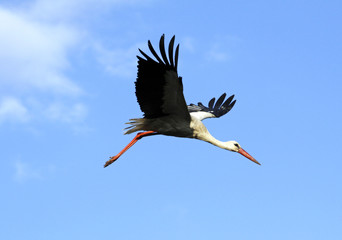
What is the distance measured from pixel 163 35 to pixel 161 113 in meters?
1.89

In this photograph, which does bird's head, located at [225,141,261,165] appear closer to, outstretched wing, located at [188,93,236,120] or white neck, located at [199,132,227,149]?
white neck, located at [199,132,227,149]

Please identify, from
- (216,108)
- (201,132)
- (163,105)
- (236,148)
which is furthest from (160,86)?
(216,108)

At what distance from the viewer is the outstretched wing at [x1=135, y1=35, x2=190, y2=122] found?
917 cm

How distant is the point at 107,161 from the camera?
1138cm

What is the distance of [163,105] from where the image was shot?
33.2 ft

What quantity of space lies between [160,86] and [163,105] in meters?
0.58

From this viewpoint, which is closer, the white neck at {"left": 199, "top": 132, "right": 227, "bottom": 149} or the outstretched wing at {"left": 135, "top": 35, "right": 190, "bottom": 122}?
the outstretched wing at {"left": 135, "top": 35, "right": 190, "bottom": 122}

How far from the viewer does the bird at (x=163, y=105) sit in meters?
9.23

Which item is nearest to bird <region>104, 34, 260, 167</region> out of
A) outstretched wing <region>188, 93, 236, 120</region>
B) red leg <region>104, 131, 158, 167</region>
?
red leg <region>104, 131, 158, 167</region>

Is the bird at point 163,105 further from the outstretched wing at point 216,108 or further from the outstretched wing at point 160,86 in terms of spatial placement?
the outstretched wing at point 216,108

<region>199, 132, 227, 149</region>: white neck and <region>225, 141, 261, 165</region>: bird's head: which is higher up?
<region>225, 141, 261, 165</region>: bird's head

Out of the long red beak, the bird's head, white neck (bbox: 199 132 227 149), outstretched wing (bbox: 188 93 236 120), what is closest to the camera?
white neck (bbox: 199 132 227 149)

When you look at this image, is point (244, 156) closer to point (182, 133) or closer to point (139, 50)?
point (182, 133)

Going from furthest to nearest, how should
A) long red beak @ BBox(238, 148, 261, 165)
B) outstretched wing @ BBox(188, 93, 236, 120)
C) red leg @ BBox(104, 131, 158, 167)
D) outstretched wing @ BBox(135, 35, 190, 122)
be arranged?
outstretched wing @ BBox(188, 93, 236, 120) < long red beak @ BBox(238, 148, 261, 165) < red leg @ BBox(104, 131, 158, 167) < outstretched wing @ BBox(135, 35, 190, 122)
